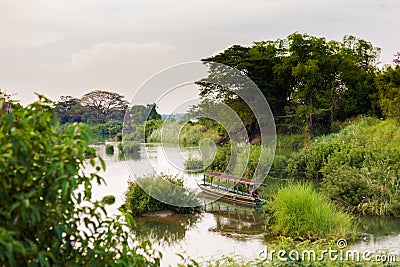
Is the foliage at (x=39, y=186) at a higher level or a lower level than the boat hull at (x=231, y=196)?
higher

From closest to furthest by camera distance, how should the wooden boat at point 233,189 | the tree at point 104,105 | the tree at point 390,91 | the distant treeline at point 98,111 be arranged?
the wooden boat at point 233,189, the tree at point 390,91, the distant treeline at point 98,111, the tree at point 104,105

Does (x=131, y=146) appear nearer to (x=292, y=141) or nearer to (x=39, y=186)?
(x=39, y=186)

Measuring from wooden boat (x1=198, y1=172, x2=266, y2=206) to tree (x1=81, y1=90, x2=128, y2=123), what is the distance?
64.5 feet

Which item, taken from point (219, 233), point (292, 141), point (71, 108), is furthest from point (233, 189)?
point (71, 108)

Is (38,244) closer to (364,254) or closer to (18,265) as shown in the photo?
(18,265)

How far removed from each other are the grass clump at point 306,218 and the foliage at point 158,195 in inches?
75.7

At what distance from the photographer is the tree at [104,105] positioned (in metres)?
29.6

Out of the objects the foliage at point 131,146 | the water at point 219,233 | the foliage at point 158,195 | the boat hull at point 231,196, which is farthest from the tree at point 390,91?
the foliage at point 158,195

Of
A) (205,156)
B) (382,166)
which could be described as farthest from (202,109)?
(382,166)

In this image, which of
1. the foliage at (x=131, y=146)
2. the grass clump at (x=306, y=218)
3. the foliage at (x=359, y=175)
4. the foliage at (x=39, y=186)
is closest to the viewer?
the foliage at (x=39, y=186)

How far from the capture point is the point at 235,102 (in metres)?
16.9

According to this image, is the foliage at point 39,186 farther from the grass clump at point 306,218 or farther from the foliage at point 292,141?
the foliage at point 292,141

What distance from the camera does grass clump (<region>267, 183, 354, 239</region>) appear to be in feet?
19.3

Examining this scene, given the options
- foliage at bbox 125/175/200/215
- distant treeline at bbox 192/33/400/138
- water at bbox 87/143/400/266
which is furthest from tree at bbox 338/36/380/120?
foliage at bbox 125/175/200/215
